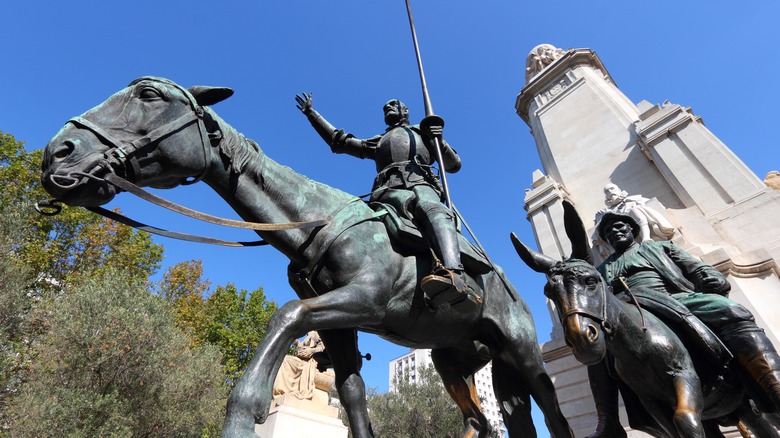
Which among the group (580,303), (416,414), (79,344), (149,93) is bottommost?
(580,303)

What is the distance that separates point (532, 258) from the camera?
12.9 feet

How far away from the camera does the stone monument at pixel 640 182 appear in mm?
10828

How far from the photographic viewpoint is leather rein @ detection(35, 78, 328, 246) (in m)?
2.37

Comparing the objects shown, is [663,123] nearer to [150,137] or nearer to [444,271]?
[444,271]

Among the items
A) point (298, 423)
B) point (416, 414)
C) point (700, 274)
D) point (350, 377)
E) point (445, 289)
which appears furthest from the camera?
point (416, 414)

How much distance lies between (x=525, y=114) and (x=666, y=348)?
21619 millimetres

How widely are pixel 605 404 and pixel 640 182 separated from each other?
43.5 feet

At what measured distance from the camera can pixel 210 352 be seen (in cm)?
1925

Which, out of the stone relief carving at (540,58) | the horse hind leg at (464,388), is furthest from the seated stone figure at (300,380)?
the stone relief carving at (540,58)

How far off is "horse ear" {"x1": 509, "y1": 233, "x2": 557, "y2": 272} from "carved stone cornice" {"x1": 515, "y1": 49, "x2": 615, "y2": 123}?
63.5 feet

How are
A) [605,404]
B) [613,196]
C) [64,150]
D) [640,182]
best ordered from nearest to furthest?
[64,150], [605,404], [613,196], [640,182]

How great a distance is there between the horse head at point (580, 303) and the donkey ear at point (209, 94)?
2.79 m

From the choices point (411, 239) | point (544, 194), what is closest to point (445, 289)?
point (411, 239)

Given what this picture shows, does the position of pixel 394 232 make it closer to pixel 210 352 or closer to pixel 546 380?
pixel 546 380
